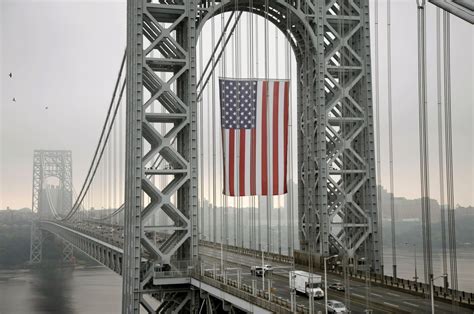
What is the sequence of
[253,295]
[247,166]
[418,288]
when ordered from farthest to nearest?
1. [247,166]
2. [418,288]
3. [253,295]

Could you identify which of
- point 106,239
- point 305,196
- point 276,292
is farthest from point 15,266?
point 276,292

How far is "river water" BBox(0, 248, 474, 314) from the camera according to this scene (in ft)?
194

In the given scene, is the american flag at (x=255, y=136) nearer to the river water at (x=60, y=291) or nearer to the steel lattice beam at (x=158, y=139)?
the steel lattice beam at (x=158, y=139)

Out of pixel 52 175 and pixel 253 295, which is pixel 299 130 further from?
pixel 52 175

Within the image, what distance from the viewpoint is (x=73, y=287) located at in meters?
87.1

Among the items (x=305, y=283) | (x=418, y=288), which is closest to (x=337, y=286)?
(x=305, y=283)

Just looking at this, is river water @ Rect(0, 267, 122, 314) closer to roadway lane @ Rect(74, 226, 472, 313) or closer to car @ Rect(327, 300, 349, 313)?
roadway lane @ Rect(74, 226, 472, 313)

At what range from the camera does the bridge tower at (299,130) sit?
1185 inches

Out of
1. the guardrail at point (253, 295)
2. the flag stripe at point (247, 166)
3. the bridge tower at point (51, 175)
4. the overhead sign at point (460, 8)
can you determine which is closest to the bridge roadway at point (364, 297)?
the guardrail at point (253, 295)

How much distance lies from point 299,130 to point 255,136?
399 inches

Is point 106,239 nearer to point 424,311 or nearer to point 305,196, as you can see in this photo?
point 305,196

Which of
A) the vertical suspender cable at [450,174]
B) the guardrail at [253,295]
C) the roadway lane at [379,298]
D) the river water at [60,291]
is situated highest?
the vertical suspender cable at [450,174]

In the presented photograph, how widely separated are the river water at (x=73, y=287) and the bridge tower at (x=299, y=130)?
13.8m

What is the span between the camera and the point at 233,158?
2542 cm
